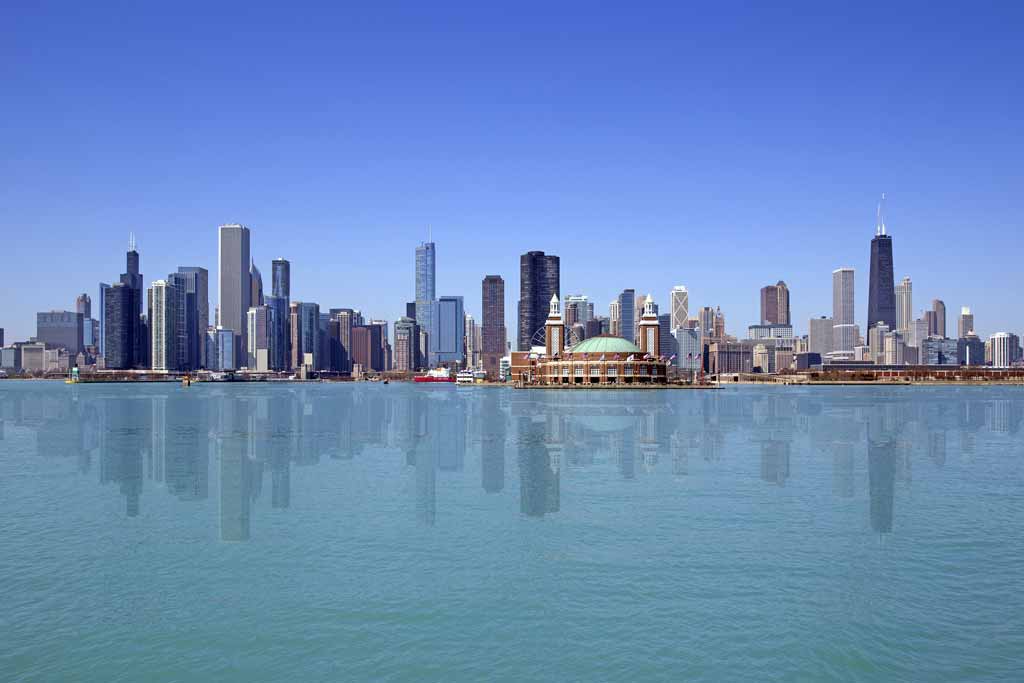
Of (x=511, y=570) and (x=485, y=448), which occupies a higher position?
(x=511, y=570)

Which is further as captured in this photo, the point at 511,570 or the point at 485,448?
the point at 485,448

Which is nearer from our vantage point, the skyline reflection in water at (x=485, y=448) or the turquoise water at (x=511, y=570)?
the turquoise water at (x=511, y=570)

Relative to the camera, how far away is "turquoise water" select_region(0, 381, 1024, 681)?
20.0 metres

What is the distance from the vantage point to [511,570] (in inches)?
1101

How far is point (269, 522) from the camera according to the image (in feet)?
119

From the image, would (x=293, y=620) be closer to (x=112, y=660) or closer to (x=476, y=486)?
(x=112, y=660)

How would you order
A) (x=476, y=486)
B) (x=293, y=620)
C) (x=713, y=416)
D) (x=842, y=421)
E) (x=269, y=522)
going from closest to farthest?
(x=293, y=620), (x=269, y=522), (x=476, y=486), (x=842, y=421), (x=713, y=416)

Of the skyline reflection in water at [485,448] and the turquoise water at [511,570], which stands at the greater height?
the turquoise water at [511,570]

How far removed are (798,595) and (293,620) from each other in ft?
53.0

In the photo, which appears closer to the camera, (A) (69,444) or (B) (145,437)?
(A) (69,444)

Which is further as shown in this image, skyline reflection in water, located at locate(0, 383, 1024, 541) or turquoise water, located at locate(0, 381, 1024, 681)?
skyline reflection in water, located at locate(0, 383, 1024, 541)

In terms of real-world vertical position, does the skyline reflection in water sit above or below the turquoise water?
below

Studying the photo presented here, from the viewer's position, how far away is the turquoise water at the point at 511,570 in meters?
20.0


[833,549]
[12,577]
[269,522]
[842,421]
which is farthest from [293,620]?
[842,421]
